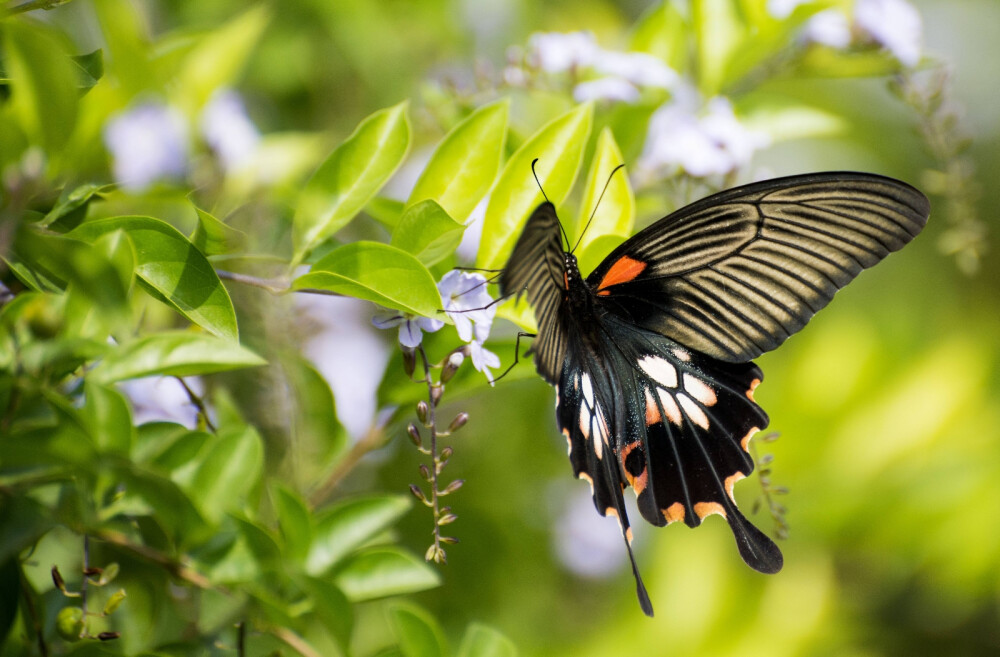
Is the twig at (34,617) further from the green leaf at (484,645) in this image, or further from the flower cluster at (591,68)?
the flower cluster at (591,68)

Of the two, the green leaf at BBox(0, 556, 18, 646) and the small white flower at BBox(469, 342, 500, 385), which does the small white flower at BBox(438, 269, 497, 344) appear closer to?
the small white flower at BBox(469, 342, 500, 385)

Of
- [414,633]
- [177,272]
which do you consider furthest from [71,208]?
[414,633]

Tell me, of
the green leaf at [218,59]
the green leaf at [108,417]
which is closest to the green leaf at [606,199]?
the green leaf at [218,59]

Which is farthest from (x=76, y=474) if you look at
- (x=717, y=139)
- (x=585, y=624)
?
(x=585, y=624)

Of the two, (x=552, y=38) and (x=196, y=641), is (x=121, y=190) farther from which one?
(x=552, y=38)

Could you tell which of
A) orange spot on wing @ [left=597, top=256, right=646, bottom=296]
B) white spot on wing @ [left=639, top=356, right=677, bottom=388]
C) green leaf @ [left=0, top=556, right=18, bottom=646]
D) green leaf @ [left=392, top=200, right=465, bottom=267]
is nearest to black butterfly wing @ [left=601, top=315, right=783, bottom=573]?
white spot on wing @ [left=639, top=356, right=677, bottom=388]

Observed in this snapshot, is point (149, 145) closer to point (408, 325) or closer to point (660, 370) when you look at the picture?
point (408, 325)
